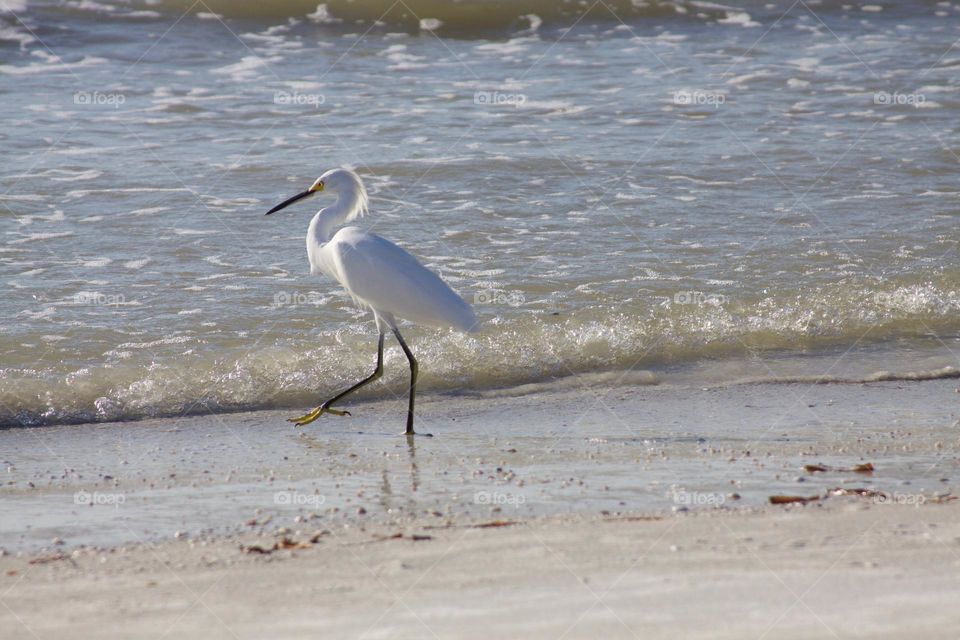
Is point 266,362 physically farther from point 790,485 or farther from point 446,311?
point 790,485

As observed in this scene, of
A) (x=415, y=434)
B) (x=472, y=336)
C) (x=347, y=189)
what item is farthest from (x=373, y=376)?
(x=347, y=189)

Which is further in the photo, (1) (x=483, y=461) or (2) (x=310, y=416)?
(2) (x=310, y=416)

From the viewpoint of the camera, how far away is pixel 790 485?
4859 millimetres

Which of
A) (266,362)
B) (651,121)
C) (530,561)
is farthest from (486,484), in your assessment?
(651,121)

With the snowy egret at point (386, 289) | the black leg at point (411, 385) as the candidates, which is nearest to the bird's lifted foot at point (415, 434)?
the black leg at point (411, 385)

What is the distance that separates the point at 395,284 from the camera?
21.2ft

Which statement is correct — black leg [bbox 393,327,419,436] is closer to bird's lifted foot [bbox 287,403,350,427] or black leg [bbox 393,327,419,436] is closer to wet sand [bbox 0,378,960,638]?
wet sand [bbox 0,378,960,638]

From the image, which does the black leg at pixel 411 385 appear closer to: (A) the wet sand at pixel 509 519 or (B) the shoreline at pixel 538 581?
(A) the wet sand at pixel 509 519

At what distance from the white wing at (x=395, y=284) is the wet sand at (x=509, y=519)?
1.76ft

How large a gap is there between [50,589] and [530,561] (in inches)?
62.1

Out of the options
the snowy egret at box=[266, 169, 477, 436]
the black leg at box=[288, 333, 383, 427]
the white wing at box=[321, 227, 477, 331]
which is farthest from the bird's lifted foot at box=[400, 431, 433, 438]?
the white wing at box=[321, 227, 477, 331]

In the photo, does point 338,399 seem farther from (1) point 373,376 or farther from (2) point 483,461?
(2) point 483,461

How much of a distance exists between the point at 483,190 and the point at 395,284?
3.87 m

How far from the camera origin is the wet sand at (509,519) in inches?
132
